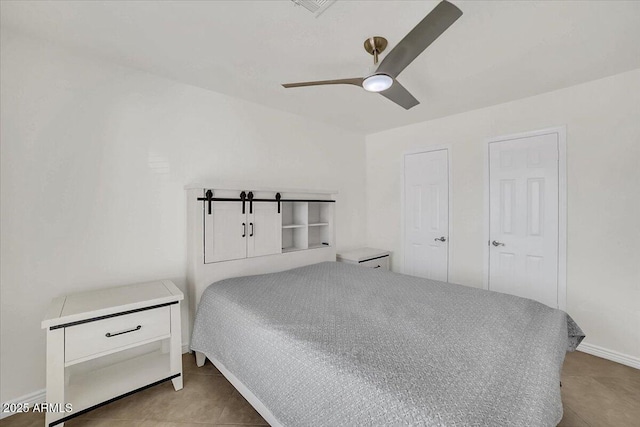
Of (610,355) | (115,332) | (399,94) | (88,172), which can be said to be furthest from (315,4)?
(610,355)

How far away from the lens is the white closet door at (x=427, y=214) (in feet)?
11.1

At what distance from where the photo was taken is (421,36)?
134cm

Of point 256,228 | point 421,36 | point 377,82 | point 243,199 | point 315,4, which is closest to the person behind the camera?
point 421,36

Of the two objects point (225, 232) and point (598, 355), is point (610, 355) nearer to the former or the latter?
point (598, 355)

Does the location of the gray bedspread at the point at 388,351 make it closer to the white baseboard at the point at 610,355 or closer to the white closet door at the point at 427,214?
the white baseboard at the point at 610,355

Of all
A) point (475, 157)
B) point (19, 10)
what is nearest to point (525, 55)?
point (475, 157)

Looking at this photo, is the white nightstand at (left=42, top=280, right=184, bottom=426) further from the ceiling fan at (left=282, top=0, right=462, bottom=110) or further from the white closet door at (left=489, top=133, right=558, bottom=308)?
the white closet door at (left=489, top=133, right=558, bottom=308)

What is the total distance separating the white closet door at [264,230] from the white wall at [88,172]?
1.44 feet

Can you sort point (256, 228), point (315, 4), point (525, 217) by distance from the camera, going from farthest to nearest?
point (525, 217) → point (256, 228) → point (315, 4)

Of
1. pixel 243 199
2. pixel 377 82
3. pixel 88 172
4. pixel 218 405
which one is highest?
pixel 377 82

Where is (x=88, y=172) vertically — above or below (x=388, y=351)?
above

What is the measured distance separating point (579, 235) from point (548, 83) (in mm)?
1416

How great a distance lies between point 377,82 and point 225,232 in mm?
1736

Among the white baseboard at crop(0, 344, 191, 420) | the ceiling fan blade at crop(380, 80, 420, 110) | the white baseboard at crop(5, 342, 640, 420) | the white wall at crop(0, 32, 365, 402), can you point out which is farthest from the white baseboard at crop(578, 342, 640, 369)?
the white baseboard at crop(0, 344, 191, 420)
